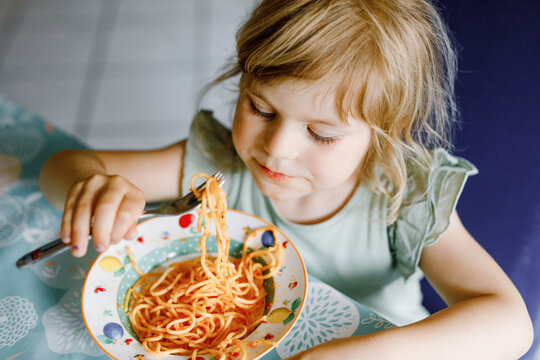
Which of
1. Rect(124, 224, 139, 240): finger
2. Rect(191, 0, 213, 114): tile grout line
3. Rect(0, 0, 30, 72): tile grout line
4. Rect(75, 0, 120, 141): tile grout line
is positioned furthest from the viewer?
Rect(0, 0, 30, 72): tile grout line

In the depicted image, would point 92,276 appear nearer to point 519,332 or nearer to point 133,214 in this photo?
point 133,214

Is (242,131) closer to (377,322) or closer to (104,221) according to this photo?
(104,221)

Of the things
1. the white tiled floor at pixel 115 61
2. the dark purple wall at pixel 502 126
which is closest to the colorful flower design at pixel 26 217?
the dark purple wall at pixel 502 126

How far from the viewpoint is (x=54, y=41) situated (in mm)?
2939

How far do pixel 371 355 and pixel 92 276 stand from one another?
1.42ft

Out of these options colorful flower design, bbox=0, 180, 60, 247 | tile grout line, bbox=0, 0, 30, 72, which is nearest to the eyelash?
colorful flower design, bbox=0, 180, 60, 247

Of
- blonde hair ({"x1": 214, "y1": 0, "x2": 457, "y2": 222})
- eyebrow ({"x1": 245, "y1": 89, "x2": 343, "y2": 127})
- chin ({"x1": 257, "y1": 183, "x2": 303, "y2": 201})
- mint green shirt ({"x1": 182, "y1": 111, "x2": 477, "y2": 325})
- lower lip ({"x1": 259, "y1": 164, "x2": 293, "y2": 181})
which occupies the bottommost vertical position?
mint green shirt ({"x1": 182, "y1": 111, "x2": 477, "y2": 325})

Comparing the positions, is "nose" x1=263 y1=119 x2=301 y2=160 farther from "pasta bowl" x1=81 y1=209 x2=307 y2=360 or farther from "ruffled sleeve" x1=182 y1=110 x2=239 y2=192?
"ruffled sleeve" x1=182 y1=110 x2=239 y2=192

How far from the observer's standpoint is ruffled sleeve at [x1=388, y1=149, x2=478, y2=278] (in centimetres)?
87

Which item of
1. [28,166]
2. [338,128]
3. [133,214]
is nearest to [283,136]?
[338,128]

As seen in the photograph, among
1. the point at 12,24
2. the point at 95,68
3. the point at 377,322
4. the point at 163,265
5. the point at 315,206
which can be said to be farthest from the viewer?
the point at 12,24

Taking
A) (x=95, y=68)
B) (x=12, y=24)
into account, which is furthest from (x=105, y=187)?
(x=12, y=24)

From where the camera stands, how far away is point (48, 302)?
0.76 m

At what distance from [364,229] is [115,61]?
228 centimetres
